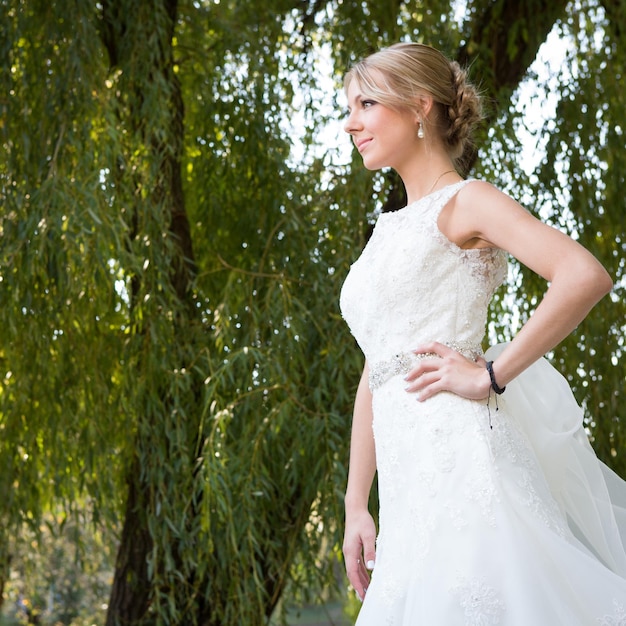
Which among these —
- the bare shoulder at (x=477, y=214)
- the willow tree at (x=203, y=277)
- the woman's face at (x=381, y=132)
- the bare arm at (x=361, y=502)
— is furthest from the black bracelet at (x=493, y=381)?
the willow tree at (x=203, y=277)

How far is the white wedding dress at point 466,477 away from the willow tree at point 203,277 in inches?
47.3

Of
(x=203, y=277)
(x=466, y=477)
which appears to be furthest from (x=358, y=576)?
(x=203, y=277)

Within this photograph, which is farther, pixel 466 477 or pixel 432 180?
pixel 432 180

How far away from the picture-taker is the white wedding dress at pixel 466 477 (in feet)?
4.74

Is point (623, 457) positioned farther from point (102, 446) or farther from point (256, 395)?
point (102, 446)

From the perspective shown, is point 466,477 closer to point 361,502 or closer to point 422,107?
point 361,502

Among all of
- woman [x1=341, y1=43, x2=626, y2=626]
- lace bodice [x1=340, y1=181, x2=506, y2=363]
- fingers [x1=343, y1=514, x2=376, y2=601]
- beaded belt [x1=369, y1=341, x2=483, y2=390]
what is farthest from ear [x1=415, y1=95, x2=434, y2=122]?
fingers [x1=343, y1=514, x2=376, y2=601]

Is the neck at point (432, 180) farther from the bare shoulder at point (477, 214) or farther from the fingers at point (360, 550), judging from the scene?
the fingers at point (360, 550)

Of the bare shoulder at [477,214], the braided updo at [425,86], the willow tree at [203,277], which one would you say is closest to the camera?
the bare shoulder at [477,214]

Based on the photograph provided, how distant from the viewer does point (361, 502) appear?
1.86 m

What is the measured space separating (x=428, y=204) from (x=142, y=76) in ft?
6.07

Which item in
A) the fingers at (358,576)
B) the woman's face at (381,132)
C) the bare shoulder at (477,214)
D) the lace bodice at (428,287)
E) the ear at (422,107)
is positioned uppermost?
the ear at (422,107)

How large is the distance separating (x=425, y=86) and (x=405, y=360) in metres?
0.47

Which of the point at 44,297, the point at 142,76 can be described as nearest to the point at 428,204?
the point at 44,297
